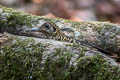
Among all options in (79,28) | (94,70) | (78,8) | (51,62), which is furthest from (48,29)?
(78,8)

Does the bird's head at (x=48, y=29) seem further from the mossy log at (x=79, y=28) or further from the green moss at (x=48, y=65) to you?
the green moss at (x=48, y=65)

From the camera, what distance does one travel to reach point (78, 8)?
7.90 meters

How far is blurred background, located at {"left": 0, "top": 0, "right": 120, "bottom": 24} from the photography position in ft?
23.6

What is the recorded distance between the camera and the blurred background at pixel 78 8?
283 inches

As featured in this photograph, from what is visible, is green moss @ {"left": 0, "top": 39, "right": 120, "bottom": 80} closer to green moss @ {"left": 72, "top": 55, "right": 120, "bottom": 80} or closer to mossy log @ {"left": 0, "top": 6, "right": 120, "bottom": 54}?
green moss @ {"left": 72, "top": 55, "right": 120, "bottom": 80}

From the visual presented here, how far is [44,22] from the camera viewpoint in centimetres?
321

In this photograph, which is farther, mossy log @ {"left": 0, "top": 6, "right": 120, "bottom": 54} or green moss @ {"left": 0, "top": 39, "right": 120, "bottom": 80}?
mossy log @ {"left": 0, "top": 6, "right": 120, "bottom": 54}

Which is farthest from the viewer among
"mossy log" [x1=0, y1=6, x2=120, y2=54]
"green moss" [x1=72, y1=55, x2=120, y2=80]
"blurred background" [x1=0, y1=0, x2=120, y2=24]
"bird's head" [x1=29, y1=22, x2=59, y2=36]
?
"blurred background" [x1=0, y1=0, x2=120, y2=24]

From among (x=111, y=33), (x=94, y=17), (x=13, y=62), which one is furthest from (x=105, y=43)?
(x=94, y=17)

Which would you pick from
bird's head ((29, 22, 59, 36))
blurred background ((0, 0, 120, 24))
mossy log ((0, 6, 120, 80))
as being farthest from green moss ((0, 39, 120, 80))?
blurred background ((0, 0, 120, 24))

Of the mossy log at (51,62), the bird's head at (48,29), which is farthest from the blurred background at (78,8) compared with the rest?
the mossy log at (51,62)

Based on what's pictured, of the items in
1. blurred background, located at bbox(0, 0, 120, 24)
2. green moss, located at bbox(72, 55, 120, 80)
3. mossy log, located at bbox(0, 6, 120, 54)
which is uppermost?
blurred background, located at bbox(0, 0, 120, 24)

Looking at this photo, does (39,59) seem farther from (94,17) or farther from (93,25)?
(94,17)

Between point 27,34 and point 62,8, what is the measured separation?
472 cm
